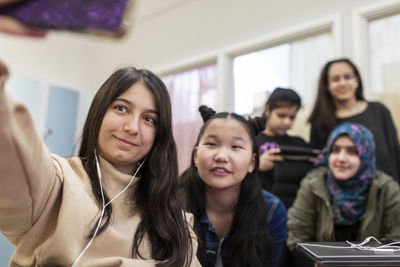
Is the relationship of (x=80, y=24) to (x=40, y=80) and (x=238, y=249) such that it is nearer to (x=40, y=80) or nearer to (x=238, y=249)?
(x=238, y=249)

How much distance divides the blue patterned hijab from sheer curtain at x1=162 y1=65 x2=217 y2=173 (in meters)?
1.66

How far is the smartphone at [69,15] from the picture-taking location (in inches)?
12.7

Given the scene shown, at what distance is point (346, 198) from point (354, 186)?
2.6 inches

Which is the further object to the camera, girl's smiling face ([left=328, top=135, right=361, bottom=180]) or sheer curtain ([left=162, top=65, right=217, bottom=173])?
sheer curtain ([left=162, top=65, right=217, bottom=173])

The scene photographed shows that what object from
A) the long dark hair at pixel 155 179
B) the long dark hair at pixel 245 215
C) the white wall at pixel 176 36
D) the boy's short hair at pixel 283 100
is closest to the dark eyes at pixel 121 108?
the long dark hair at pixel 155 179

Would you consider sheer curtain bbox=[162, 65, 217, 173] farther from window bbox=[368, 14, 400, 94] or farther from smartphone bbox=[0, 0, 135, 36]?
smartphone bbox=[0, 0, 135, 36]

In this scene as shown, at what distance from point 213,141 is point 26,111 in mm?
810

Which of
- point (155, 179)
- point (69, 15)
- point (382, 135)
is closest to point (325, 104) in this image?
point (382, 135)

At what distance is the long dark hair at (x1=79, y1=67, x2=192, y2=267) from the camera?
2.92ft

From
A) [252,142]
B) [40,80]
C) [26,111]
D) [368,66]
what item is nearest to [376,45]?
[368,66]

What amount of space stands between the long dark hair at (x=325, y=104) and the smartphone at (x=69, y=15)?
5.59ft

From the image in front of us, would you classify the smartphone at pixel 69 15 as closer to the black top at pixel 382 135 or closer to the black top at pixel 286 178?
the black top at pixel 286 178

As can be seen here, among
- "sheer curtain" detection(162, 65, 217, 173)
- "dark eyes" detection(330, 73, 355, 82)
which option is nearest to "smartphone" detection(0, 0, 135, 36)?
"dark eyes" detection(330, 73, 355, 82)

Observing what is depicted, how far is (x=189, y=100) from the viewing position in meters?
3.33
